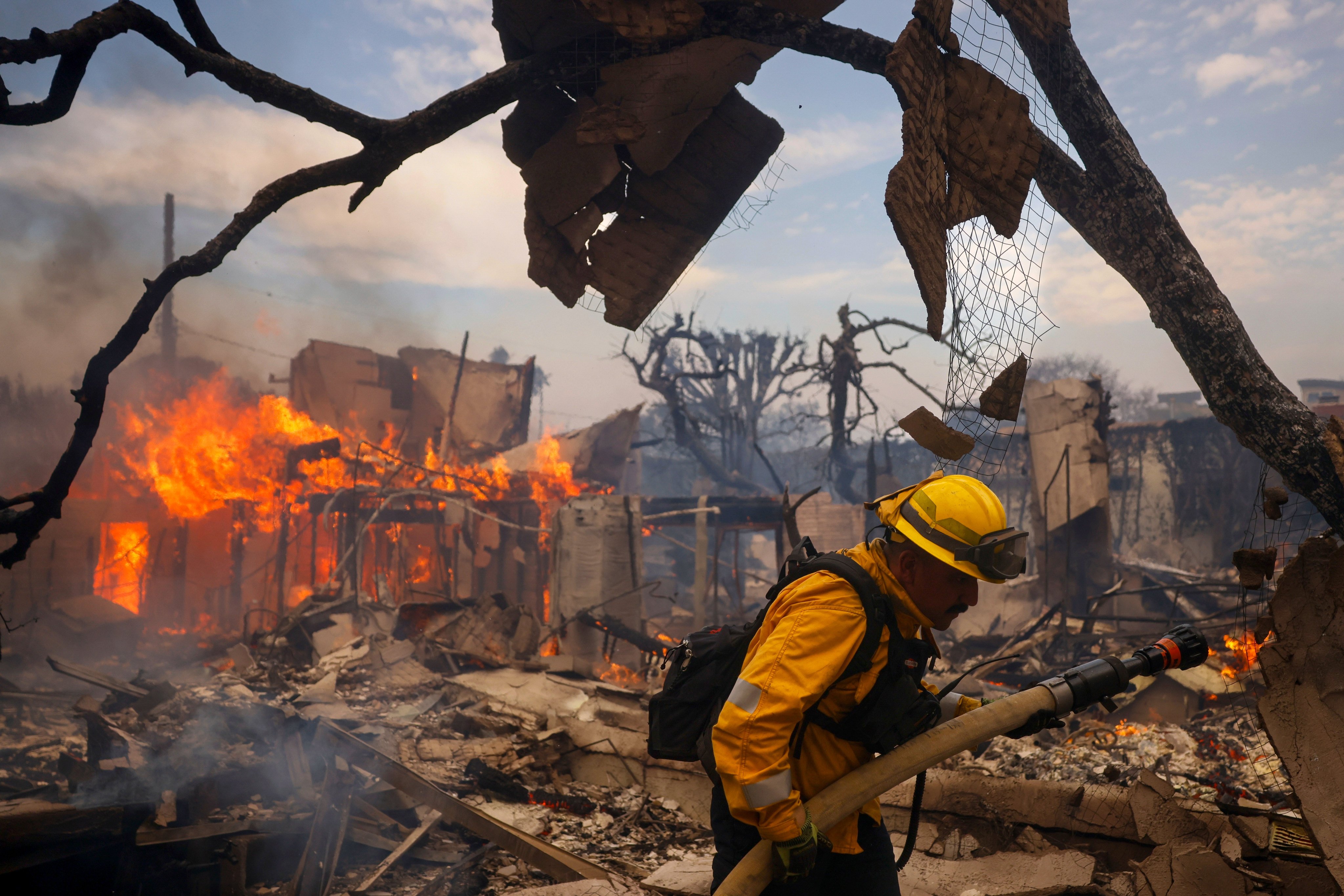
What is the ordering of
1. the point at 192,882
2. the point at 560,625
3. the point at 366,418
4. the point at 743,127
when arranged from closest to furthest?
the point at 743,127 < the point at 192,882 < the point at 560,625 < the point at 366,418

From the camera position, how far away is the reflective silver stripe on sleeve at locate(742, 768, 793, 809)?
213 cm

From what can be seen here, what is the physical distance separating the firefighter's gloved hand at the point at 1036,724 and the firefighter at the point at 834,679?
23 millimetres

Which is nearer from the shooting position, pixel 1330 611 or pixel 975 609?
pixel 1330 611

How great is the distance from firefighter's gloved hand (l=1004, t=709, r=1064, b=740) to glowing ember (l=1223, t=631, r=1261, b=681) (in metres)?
6.58

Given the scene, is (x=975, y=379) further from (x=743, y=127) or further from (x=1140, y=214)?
(x=743, y=127)

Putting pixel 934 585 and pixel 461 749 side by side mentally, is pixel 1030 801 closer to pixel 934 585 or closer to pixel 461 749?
pixel 934 585

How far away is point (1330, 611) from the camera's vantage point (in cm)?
275

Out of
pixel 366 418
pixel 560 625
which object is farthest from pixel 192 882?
pixel 366 418

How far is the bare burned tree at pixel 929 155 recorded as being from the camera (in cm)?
270

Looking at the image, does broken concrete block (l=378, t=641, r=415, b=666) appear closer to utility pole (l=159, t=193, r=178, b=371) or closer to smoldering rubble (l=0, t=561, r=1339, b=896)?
smoldering rubble (l=0, t=561, r=1339, b=896)

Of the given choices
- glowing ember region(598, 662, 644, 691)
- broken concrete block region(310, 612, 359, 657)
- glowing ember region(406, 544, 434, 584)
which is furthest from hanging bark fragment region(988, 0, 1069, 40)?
glowing ember region(406, 544, 434, 584)

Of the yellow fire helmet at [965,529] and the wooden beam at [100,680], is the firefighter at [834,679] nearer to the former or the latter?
the yellow fire helmet at [965,529]

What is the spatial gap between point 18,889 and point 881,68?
6244 mm

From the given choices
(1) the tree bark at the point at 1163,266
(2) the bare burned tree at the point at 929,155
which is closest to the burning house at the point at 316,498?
(2) the bare burned tree at the point at 929,155
